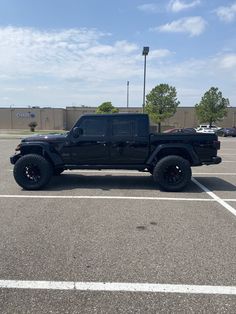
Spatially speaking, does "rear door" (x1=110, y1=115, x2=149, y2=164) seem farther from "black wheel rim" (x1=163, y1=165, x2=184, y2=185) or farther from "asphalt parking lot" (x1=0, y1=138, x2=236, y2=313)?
"asphalt parking lot" (x1=0, y1=138, x2=236, y2=313)

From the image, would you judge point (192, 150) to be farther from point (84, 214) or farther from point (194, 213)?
point (84, 214)

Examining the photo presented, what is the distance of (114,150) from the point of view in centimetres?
845

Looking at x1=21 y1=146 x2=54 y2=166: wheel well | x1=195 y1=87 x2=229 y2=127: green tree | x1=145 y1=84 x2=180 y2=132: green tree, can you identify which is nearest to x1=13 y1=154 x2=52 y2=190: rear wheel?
x1=21 y1=146 x2=54 y2=166: wheel well

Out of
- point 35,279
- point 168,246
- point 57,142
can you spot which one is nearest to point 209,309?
point 168,246

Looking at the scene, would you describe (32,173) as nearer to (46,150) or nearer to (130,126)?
(46,150)

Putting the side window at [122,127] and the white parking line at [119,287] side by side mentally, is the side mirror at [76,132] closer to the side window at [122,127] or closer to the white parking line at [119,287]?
the side window at [122,127]

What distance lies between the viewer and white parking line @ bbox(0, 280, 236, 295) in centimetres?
346

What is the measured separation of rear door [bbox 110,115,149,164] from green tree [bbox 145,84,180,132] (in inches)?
1562

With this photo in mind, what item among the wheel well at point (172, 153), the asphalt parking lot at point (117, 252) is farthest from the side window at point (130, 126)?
the asphalt parking lot at point (117, 252)

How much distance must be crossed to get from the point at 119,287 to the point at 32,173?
5.42 meters

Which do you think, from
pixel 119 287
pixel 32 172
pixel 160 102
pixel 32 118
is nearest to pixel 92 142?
pixel 32 172

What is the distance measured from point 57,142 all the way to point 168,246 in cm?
473

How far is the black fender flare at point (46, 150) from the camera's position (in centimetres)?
851

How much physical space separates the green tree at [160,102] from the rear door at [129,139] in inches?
1562
